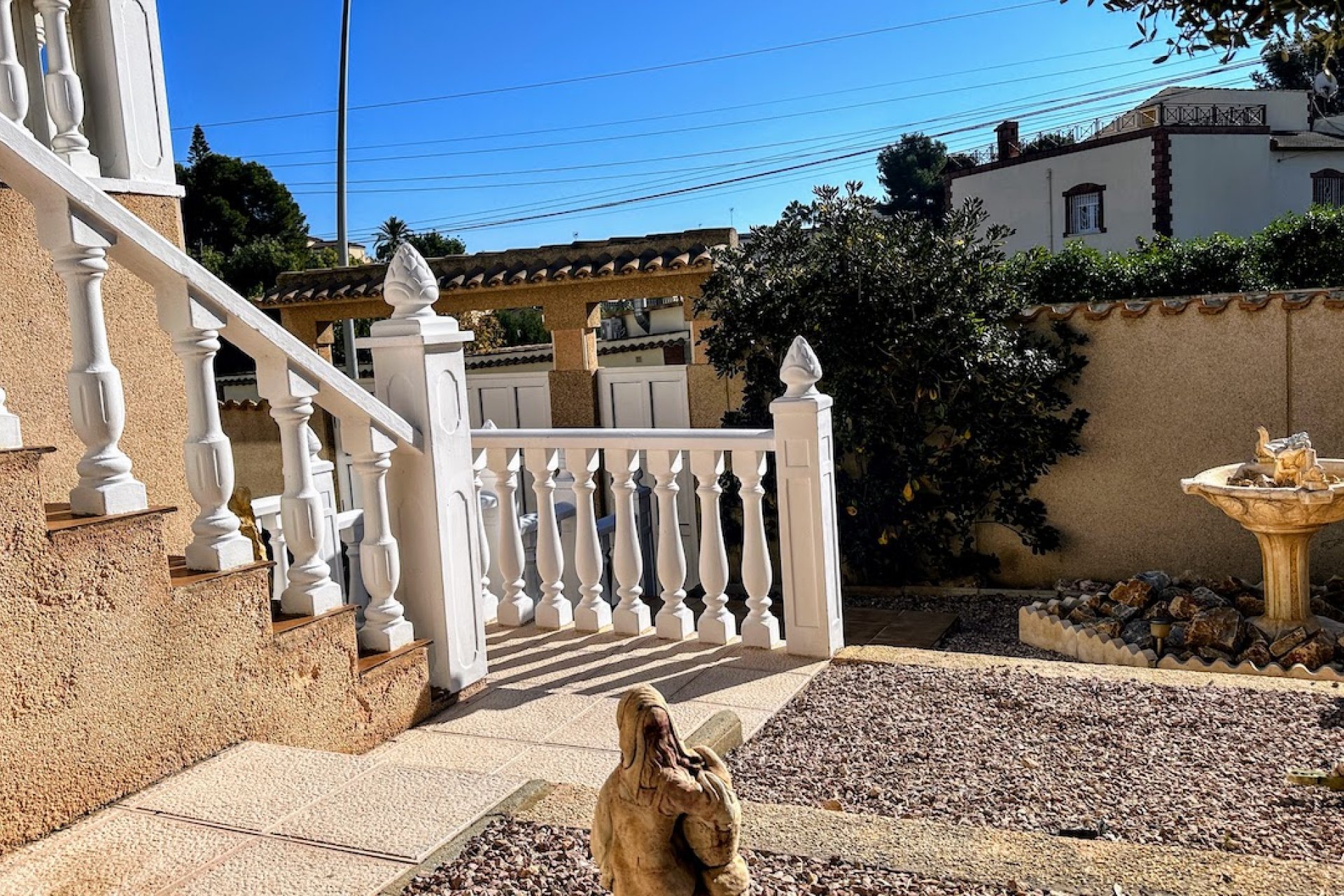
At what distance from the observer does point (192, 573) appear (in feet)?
10.0

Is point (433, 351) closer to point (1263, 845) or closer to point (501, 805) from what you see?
point (501, 805)

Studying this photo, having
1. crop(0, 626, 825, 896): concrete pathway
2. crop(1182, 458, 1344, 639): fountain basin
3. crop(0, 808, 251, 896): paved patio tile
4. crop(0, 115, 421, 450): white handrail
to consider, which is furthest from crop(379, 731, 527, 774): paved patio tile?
crop(1182, 458, 1344, 639): fountain basin

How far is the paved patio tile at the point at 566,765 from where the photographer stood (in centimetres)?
329

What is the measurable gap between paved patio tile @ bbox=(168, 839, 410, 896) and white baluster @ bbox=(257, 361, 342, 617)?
1.02 meters

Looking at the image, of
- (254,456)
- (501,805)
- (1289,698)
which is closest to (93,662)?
(501,805)

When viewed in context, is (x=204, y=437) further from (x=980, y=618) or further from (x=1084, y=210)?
(x=1084, y=210)

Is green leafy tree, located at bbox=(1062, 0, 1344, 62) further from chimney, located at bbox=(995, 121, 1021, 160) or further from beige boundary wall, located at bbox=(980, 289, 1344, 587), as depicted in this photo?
chimney, located at bbox=(995, 121, 1021, 160)

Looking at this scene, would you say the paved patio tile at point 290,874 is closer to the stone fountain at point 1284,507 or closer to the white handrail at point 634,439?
the white handrail at point 634,439

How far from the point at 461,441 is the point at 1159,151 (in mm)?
24363

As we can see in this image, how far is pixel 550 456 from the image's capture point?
16.6ft

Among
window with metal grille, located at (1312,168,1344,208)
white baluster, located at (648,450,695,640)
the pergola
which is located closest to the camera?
white baluster, located at (648,450,695,640)

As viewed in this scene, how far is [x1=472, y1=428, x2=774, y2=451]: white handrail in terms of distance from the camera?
15.1 ft

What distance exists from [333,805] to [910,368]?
6099 mm

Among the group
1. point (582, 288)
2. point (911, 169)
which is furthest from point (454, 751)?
point (911, 169)
